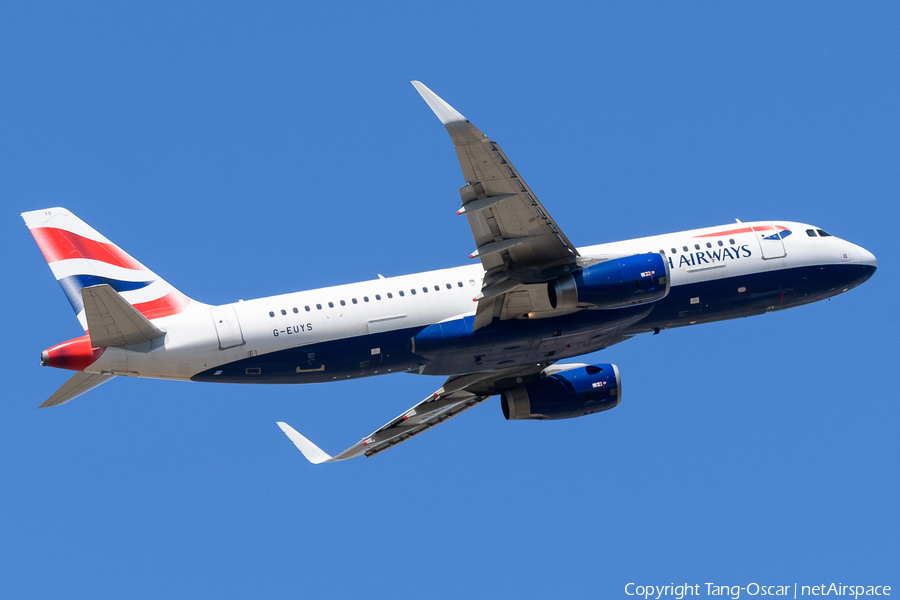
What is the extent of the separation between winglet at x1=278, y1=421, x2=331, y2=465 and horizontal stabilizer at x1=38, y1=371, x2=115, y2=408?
9.61 metres

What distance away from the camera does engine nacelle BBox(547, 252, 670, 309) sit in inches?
1474

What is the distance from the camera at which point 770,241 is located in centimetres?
4259

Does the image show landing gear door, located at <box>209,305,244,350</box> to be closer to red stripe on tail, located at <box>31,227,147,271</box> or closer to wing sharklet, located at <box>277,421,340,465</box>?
red stripe on tail, located at <box>31,227,147,271</box>

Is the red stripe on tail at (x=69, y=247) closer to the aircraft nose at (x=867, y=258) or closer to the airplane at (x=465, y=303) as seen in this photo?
the airplane at (x=465, y=303)

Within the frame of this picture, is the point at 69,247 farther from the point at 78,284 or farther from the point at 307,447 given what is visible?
the point at 307,447

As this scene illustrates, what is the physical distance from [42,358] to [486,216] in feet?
47.1

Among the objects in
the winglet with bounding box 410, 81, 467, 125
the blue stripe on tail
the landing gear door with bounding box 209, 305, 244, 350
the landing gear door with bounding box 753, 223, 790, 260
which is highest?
the winglet with bounding box 410, 81, 467, 125

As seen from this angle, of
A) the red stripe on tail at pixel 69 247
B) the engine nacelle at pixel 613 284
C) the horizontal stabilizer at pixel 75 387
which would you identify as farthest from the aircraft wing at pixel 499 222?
the horizontal stabilizer at pixel 75 387

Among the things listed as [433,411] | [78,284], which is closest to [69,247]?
[78,284]

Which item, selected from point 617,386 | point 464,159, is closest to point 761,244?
point 617,386

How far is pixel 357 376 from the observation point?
40.0m

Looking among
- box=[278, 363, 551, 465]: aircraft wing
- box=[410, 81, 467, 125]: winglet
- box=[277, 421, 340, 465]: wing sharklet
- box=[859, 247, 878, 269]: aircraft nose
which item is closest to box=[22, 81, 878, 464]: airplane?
box=[859, 247, 878, 269]: aircraft nose

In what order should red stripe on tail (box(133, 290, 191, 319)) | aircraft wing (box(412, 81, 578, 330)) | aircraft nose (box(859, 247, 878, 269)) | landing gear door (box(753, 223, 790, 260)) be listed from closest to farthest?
aircraft wing (box(412, 81, 578, 330))
red stripe on tail (box(133, 290, 191, 319))
landing gear door (box(753, 223, 790, 260))
aircraft nose (box(859, 247, 878, 269))

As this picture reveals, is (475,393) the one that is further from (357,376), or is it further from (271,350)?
(271,350)
